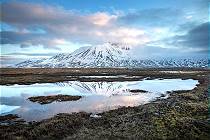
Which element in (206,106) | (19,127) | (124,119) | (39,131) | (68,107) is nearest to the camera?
(39,131)

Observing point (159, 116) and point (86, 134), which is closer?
point (86, 134)

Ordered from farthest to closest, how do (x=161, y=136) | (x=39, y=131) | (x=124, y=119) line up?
(x=124, y=119) < (x=39, y=131) < (x=161, y=136)

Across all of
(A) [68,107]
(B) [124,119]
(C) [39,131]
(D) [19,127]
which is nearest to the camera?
(C) [39,131]

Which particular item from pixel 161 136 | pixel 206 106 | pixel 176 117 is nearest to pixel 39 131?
pixel 161 136

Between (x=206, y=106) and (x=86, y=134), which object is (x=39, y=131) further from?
(x=206, y=106)

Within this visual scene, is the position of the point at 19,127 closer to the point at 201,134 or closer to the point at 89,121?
the point at 89,121

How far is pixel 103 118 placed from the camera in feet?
86.1

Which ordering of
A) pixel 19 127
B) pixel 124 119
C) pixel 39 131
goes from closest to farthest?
pixel 39 131 → pixel 19 127 → pixel 124 119

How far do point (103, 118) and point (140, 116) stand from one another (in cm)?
342

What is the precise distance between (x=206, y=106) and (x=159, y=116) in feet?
24.8

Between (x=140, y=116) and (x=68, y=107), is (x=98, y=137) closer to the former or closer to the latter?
(x=140, y=116)

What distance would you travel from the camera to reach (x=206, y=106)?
100 feet

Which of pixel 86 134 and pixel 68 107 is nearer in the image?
pixel 86 134

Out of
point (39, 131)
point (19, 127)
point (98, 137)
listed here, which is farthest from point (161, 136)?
point (19, 127)
